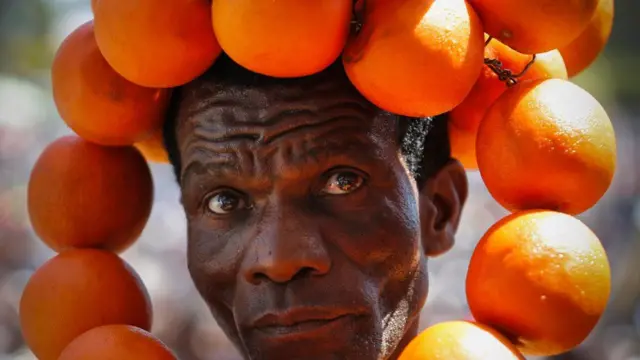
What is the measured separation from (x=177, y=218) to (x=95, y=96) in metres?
2.15

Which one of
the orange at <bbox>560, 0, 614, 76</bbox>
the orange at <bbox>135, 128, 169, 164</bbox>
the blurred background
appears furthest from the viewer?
the blurred background

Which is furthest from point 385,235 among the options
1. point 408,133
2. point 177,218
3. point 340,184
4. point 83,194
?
point 177,218

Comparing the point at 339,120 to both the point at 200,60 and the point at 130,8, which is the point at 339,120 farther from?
the point at 130,8

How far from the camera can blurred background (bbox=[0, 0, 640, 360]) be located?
3418 mm

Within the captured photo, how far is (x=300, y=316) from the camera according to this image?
A: 54.7 inches

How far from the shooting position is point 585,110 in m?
1.34

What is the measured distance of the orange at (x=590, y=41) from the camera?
5.31 ft

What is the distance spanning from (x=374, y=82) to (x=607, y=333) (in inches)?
96.9

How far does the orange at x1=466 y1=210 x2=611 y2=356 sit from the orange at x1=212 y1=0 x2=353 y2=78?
37 centimetres

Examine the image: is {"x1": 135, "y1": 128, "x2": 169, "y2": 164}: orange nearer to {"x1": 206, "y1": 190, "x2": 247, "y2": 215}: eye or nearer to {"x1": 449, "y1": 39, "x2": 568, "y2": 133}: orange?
{"x1": 206, "y1": 190, "x2": 247, "y2": 215}: eye

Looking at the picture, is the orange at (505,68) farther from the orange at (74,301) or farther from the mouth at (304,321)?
the orange at (74,301)

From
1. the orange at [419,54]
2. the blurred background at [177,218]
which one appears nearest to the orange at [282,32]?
the orange at [419,54]

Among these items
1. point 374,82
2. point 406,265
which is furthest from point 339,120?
point 406,265

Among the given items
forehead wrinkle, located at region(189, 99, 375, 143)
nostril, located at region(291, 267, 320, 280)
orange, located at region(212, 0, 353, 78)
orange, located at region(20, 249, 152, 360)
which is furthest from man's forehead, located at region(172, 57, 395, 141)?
orange, located at region(20, 249, 152, 360)
